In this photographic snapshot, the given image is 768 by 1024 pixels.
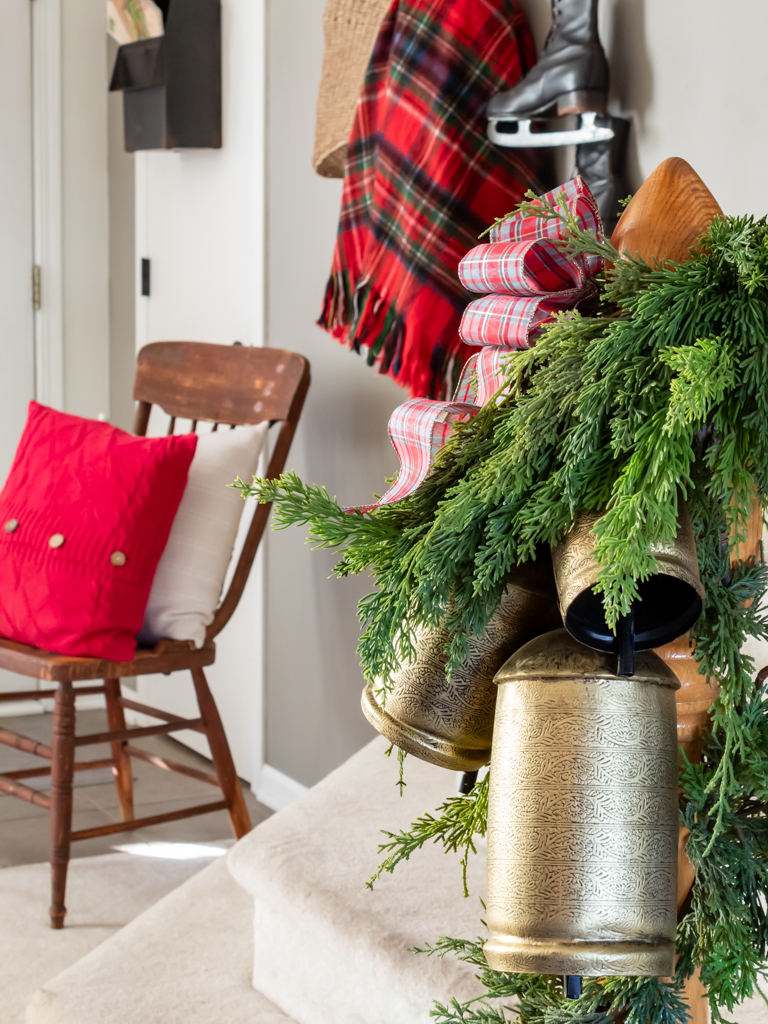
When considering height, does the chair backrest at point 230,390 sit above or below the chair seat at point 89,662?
above

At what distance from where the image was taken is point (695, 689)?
48cm

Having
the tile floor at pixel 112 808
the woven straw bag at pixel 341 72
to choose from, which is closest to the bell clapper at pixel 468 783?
the woven straw bag at pixel 341 72

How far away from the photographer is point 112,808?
2.22 metres

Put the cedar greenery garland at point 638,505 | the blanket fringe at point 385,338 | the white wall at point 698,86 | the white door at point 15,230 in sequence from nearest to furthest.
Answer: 1. the cedar greenery garland at point 638,505
2. the white wall at point 698,86
3. the blanket fringe at point 385,338
4. the white door at point 15,230

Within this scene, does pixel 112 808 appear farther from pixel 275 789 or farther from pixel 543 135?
pixel 543 135

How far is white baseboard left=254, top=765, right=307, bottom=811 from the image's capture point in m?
2.16

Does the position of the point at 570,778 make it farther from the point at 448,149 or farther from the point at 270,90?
the point at 270,90

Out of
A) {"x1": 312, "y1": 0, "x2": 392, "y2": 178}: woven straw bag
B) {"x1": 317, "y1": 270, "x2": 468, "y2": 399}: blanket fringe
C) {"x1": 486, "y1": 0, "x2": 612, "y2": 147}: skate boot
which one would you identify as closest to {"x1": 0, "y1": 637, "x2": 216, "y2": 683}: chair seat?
{"x1": 317, "y1": 270, "x2": 468, "y2": 399}: blanket fringe

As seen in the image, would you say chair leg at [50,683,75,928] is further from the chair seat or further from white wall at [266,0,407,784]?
white wall at [266,0,407,784]

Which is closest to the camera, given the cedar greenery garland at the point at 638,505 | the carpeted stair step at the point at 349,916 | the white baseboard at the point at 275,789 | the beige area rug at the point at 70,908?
the cedar greenery garland at the point at 638,505

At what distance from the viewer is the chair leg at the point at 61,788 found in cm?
164

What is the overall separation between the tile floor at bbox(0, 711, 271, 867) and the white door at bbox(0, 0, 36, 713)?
1.83 ft

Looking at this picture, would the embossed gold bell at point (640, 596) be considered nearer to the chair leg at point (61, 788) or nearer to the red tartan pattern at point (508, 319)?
the red tartan pattern at point (508, 319)

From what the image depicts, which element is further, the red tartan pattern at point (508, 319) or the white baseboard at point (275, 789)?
the white baseboard at point (275, 789)
